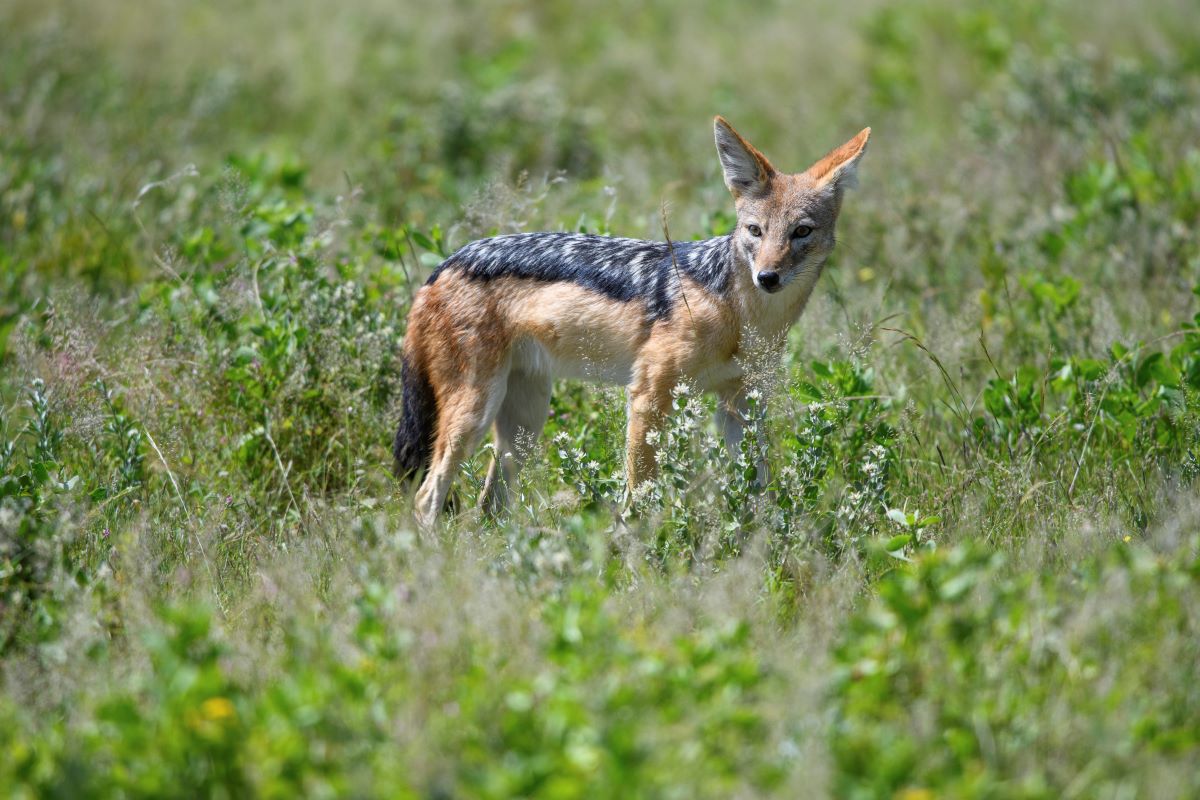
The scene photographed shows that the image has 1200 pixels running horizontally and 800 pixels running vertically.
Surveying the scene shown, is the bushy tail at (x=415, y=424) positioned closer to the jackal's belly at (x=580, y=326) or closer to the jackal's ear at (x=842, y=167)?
the jackal's belly at (x=580, y=326)

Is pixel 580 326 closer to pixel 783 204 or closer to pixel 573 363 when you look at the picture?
pixel 573 363

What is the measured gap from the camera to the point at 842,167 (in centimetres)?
566

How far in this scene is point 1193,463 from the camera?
5.14 meters

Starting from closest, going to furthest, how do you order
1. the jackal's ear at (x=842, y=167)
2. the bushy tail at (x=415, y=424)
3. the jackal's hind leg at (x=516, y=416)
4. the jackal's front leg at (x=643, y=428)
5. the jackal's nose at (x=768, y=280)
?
1. the jackal's nose at (x=768, y=280)
2. the jackal's front leg at (x=643, y=428)
3. the jackal's ear at (x=842, y=167)
4. the bushy tail at (x=415, y=424)
5. the jackal's hind leg at (x=516, y=416)

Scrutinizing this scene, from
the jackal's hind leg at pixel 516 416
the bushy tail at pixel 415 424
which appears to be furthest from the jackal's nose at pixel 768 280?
the bushy tail at pixel 415 424

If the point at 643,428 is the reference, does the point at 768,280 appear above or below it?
above

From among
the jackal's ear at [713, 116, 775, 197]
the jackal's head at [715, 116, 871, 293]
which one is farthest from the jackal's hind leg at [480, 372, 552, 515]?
the jackal's ear at [713, 116, 775, 197]

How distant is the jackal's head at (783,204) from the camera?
5.50 m

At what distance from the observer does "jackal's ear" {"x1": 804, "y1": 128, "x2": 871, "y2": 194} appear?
566cm

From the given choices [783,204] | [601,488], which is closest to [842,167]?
[783,204]

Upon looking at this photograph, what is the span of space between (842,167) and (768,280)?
0.75 meters

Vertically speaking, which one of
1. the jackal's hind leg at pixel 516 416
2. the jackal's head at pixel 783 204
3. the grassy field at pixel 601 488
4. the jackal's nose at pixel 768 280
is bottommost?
the jackal's hind leg at pixel 516 416

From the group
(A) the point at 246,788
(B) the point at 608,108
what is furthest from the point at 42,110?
(A) the point at 246,788

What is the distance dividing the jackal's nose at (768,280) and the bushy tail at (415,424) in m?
1.64
